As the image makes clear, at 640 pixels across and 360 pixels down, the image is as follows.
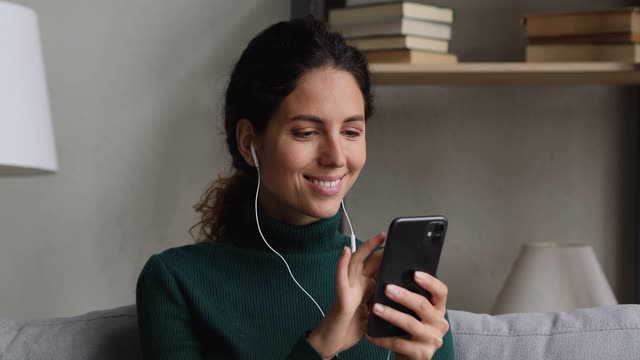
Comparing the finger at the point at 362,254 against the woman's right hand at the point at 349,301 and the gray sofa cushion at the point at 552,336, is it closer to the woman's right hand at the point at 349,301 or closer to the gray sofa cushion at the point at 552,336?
the woman's right hand at the point at 349,301

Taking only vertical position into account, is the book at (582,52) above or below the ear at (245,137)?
above

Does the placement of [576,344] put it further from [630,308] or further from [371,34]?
[371,34]

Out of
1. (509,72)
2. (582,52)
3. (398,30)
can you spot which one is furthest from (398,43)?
(582,52)

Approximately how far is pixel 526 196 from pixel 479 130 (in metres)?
0.21

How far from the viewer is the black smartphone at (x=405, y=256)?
3.65 feet

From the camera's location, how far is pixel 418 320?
1155 millimetres

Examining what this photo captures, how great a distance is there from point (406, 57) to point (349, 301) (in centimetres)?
99

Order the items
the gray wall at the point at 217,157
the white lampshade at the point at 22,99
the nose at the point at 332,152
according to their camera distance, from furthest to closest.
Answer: the gray wall at the point at 217,157
the white lampshade at the point at 22,99
the nose at the point at 332,152

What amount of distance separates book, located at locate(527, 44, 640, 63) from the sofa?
71 centimetres

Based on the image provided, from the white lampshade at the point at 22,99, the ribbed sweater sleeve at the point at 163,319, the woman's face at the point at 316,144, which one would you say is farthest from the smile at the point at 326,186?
the white lampshade at the point at 22,99

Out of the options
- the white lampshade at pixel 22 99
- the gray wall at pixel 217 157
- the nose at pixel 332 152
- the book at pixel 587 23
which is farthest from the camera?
the gray wall at pixel 217 157

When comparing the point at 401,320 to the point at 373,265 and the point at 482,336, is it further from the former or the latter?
the point at 482,336

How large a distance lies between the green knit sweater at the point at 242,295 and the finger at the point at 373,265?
0.18m

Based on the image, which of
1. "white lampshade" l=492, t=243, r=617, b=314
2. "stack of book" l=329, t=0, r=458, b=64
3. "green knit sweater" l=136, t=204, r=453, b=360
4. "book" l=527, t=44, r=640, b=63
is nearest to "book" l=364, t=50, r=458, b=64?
"stack of book" l=329, t=0, r=458, b=64
